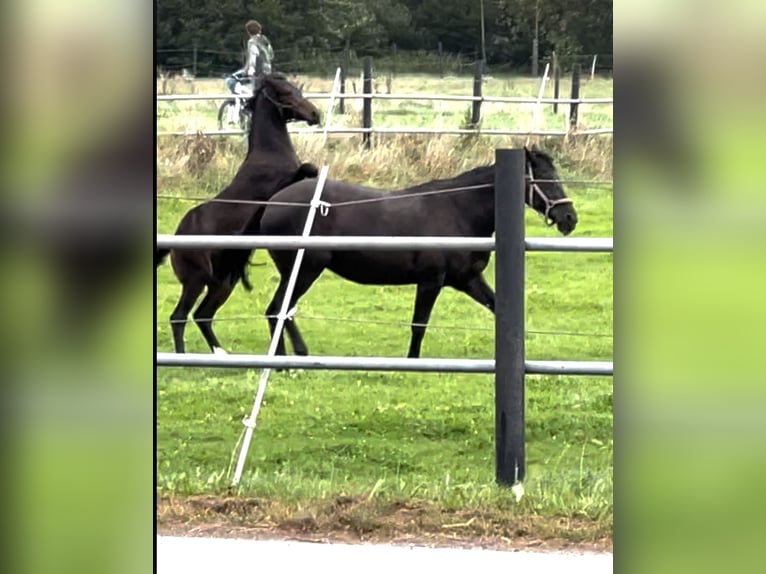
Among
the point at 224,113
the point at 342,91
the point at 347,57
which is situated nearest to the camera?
the point at 224,113

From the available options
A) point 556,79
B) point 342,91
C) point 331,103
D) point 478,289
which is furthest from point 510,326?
point 556,79

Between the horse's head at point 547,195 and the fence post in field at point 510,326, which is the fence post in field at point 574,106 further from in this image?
the fence post in field at point 510,326

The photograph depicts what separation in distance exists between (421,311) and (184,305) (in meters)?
1.28

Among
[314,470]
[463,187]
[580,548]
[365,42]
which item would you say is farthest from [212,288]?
[365,42]

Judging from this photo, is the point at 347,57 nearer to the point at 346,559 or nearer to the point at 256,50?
the point at 256,50

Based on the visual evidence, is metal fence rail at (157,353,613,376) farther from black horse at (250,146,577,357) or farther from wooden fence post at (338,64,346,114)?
wooden fence post at (338,64,346,114)

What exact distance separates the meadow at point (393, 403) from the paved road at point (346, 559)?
172 mm

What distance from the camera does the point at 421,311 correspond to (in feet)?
18.2

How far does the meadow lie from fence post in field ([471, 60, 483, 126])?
0.14 meters

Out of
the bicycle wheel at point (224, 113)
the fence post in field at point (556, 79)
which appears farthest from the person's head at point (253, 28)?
the fence post in field at point (556, 79)
